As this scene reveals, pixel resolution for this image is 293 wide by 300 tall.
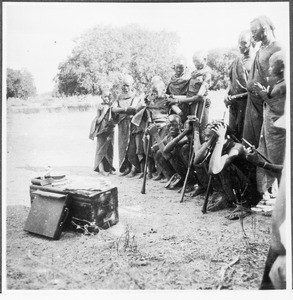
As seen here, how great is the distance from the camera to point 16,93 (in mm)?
3746

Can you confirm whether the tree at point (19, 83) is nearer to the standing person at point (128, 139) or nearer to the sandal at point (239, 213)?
the standing person at point (128, 139)

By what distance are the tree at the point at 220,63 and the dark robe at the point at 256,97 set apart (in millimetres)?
245

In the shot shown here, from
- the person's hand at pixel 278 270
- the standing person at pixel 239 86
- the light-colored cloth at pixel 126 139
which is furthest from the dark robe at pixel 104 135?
the person's hand at pixel 278 270

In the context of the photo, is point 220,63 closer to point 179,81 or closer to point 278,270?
point 179,81

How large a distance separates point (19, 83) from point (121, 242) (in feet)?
5.70

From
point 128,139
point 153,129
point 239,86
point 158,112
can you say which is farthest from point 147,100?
point 239,86

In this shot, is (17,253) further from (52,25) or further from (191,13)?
(191,13)

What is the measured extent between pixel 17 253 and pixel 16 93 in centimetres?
146

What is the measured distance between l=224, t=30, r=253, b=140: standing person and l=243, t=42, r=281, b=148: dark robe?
83 mm

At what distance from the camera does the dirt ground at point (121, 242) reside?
3355 mm

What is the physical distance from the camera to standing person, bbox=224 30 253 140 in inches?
152

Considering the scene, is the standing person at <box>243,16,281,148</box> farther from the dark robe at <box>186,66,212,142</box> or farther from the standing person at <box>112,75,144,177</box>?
the standing person at <box>112,75,144,177</box>

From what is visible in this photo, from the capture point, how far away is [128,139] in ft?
15.2

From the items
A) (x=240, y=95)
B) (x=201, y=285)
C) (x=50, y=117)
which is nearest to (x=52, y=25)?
(x=50, y=117)
